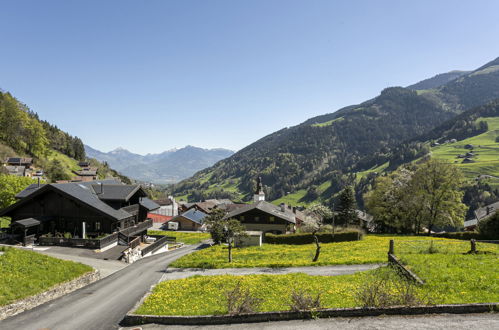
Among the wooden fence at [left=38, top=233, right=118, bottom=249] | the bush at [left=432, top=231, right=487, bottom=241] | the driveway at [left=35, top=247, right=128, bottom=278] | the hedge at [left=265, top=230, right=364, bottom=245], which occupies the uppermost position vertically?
the wooden fence at [left=38, top=233, right=118, bottom=249]

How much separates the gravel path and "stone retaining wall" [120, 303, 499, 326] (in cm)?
928

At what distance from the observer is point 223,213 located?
36312 millimetres

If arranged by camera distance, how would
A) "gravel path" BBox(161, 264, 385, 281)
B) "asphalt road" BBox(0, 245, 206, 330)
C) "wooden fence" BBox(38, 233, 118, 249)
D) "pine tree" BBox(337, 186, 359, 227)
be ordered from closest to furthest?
"asphalt road" BBox(0, 245, 206, 330) → "gravel path" BBox(161, 264, 385, 281) → "wooden fence" BBox(38, 233, 118, 249) → "pine tree" BBox(337, 186, 359, 227)

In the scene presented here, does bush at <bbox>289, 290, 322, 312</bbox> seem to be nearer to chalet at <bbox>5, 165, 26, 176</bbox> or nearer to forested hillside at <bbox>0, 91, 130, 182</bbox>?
chalet at <bbox>5, 165, 26, 176</bbox>

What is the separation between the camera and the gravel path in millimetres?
22891

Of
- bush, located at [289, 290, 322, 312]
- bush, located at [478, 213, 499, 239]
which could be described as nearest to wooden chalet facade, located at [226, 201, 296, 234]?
bush, located at [478, 213, 499, 239]

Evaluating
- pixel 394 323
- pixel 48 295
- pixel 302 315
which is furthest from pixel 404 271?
pixel 48 295

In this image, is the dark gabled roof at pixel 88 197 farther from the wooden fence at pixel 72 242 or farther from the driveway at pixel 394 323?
the driveway at pixel 394 323

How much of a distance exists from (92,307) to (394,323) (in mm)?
17168

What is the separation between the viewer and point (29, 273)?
776 inches

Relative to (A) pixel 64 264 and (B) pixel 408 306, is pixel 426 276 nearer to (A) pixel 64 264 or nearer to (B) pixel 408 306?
(B) pixel 408 306

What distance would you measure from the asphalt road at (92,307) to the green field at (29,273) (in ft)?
3.84

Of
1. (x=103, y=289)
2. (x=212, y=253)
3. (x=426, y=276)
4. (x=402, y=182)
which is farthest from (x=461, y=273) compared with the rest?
(x=402, y=182)

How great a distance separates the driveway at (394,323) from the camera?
11.7 meters
